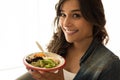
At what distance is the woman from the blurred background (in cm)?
→ 65

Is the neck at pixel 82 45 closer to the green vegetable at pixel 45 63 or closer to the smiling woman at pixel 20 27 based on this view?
the green vegetable at pixel 45 63

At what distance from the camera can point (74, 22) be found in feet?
4.15

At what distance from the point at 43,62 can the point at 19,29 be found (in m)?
1.03

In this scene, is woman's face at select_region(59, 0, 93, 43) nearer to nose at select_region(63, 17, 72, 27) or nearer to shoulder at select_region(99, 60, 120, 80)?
nose at select_region(63, 17, 72, 27)

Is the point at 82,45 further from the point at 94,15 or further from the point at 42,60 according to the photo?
the point at 42,60

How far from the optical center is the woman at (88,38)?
48.3 inches

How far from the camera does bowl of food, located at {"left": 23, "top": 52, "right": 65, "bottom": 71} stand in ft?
3.49

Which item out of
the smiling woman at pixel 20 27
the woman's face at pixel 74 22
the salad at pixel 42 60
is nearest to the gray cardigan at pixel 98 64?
the woman's face at pixel 74 22

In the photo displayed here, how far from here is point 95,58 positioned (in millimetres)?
1293

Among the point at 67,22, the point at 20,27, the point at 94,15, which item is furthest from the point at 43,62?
the point at 20,27

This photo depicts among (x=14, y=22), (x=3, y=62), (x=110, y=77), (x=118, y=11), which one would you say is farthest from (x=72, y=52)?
(x=118, y=11)

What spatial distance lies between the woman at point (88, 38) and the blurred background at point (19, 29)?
65 centimetres

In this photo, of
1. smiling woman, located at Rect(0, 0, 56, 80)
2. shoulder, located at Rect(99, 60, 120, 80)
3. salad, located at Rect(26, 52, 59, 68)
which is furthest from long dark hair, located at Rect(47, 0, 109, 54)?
smiling woman, located at Rect(0, 0, 56, 80)

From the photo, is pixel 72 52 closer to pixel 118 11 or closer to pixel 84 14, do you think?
pixel 84 14
